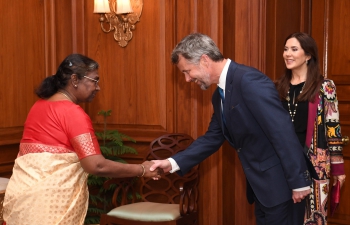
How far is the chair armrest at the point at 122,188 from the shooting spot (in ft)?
15.2

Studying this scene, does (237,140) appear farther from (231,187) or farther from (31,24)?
(31,24)

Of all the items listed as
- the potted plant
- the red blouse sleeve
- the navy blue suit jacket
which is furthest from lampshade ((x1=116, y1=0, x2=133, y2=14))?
the red blouse sleeve

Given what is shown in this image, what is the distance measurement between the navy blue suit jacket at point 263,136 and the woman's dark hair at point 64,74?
85cm

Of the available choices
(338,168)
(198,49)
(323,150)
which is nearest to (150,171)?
(198,49)

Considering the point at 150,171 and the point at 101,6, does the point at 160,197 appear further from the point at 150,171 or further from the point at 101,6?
the point at 101,6

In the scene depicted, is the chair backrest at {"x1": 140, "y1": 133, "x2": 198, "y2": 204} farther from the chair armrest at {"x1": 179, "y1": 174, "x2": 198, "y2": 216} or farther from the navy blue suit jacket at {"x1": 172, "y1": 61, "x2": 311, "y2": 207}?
the navy blue suit jacket at {"x1": 172, "y1": 61, "x2": 311, "y2": 207}

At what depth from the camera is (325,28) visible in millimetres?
5348

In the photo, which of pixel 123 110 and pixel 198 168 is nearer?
pixel 198 168

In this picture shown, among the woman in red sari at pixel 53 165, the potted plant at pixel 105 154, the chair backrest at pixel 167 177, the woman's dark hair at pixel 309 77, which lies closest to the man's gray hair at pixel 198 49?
the woman in red sari at pixel 53 165

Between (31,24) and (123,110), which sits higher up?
(31,24)

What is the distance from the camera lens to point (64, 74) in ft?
10.5

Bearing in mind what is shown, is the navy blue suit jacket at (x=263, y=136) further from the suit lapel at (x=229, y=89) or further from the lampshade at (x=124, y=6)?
the lampshade at (x=124, y=6)

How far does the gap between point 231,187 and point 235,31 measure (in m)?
1.44

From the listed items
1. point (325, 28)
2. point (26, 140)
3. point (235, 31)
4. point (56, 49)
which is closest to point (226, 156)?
point (235, 31)
